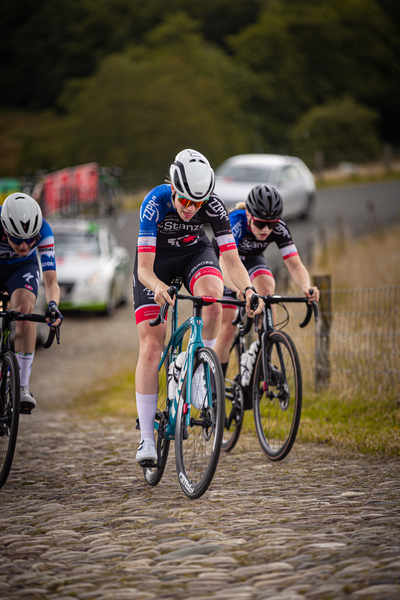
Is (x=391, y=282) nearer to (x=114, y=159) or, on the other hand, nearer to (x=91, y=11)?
(x=114, y=159)

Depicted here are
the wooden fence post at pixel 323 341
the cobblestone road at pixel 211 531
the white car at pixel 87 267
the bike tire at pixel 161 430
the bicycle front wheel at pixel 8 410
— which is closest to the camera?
the cobblestone road at pixel 211 531

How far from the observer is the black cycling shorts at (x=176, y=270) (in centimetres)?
528

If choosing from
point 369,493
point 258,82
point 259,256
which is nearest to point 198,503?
point 369,493

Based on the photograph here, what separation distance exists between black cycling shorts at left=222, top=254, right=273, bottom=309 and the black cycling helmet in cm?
55

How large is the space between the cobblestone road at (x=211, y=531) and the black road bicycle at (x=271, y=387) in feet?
0.71

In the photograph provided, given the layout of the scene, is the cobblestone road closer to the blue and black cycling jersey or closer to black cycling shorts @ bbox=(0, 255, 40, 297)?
black cycling shorts @ bbox=(0, 255, 40, 297)

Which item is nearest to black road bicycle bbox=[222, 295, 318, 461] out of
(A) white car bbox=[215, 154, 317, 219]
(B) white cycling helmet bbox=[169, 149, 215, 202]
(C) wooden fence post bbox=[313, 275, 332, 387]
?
(B) white cycling helmet bbox=[169, 149, 215, 202]

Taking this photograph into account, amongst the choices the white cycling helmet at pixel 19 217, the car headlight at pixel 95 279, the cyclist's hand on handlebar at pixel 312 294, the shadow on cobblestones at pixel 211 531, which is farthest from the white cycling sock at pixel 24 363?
the car headlight at pixel 95 279

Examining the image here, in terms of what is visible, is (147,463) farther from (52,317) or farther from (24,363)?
(24,363)

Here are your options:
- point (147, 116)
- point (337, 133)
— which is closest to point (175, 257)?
→ point (147, 116)

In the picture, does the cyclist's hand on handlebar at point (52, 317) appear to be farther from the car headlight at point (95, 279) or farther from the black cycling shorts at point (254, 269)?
the car headlight at point (95, 279)

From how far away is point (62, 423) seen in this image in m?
8.97

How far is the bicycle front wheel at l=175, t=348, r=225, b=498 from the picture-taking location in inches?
186

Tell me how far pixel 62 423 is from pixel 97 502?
4.01 metres
